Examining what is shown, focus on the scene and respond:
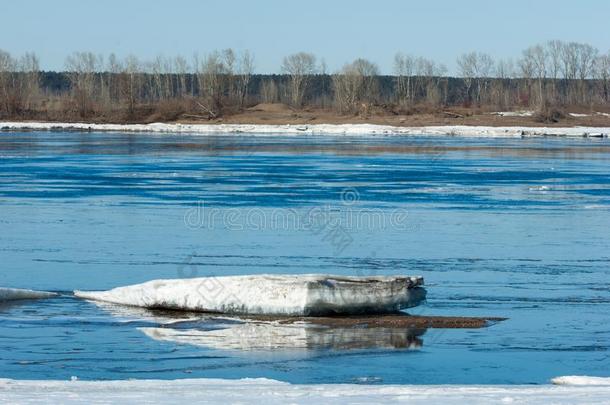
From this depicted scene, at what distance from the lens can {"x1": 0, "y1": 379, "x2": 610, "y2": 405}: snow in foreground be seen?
7.91m

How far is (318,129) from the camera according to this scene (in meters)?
73.9

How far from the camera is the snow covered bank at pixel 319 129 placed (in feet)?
225

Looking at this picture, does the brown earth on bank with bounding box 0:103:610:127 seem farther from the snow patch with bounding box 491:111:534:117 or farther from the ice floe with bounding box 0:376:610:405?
the ice floe with bounding box 0:376:610:405

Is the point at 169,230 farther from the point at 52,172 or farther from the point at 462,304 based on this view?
the point at 52,172

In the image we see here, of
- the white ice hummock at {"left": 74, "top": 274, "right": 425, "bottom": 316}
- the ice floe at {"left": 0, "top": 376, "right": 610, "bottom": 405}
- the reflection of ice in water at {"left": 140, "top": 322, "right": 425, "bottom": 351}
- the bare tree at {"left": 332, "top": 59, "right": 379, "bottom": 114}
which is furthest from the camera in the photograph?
the bare tree at {"left": 332, "top": 59, "right": 379, "bottom": 114}

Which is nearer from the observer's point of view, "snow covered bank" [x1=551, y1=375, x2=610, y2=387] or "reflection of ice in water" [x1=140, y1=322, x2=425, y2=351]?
"snow covered bank" [x1=551, y1=375, x2=610, y2=387]

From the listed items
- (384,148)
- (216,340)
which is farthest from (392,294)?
(384,148)

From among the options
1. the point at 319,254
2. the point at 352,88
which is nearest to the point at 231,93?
the point at 352,88

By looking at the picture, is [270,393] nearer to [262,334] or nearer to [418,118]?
[262,334]

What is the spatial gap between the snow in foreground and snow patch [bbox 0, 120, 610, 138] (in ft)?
190

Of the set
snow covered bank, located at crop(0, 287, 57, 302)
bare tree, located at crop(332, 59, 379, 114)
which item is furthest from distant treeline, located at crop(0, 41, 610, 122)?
snow covered bank, located at crop(0, 287, 57, 302)

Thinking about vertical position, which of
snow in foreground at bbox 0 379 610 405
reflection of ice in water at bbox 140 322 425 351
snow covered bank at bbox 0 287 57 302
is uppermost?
snow covered bank at bbox 0 287 57 302

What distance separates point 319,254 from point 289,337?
554 centimetres

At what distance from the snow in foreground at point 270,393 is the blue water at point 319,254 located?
34.2 inches
